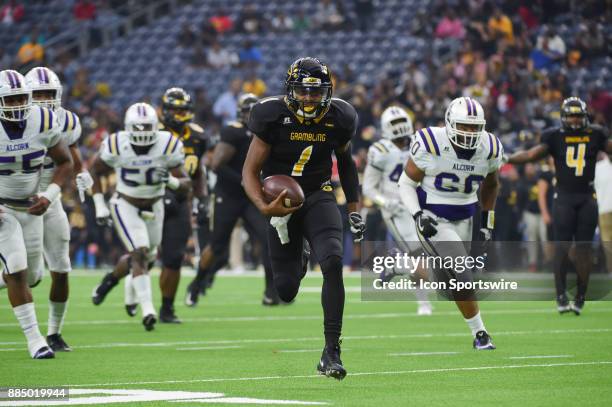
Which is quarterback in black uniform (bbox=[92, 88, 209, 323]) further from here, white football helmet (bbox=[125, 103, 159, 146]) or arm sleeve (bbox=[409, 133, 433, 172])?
arm sleeve (bbox=[409, 133, 433, 172])

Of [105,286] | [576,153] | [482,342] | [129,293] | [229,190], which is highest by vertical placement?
[576,153]

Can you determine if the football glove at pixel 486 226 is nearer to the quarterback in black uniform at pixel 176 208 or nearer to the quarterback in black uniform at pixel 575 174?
the quarterback in black uniform at pixel 575 174

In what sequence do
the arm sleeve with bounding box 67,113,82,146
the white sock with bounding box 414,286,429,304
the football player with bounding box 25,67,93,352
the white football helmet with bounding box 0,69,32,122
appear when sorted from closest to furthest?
1. the white football helmet with bounding box 0,69,32,122
2. the football player with bounding box 25,67,93,352
3. the arm sleeve with bounding box 67,113,82,146
4. the white sock with bounding box 414,286,429,304

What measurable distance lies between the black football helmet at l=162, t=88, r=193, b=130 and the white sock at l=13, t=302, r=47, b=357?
13.6 ft

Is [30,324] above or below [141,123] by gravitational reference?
below

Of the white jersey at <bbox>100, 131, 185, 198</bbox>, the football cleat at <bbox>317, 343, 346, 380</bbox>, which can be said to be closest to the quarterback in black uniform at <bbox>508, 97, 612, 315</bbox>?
the white jersey at <bbox>100, 131, 185, 198</bbox>

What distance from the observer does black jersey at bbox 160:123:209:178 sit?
12062mm

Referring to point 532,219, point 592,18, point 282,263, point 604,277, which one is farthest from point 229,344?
point 592,18

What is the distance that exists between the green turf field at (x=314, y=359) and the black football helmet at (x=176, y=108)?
1.91 m

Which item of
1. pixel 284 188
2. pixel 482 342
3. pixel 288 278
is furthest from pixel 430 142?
pixel 284 188

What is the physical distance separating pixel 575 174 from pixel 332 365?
20.1 feet

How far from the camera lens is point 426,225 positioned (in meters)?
8.91

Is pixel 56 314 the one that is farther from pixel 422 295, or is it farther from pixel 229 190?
pixel 422 295

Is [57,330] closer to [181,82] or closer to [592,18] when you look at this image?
[592,18]
